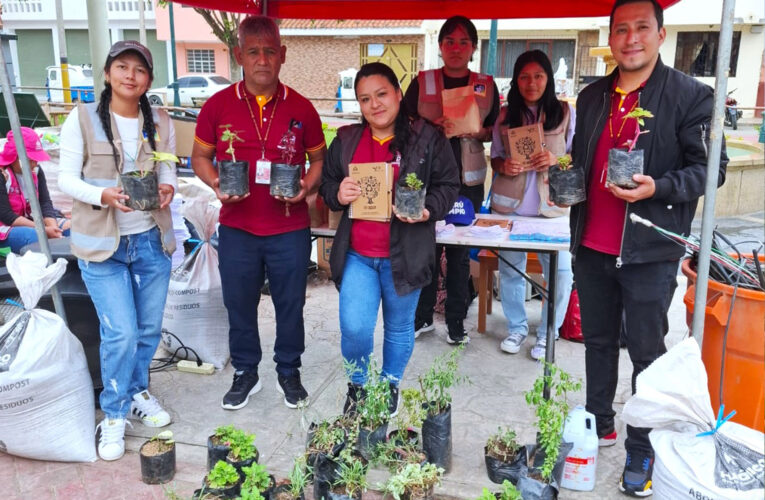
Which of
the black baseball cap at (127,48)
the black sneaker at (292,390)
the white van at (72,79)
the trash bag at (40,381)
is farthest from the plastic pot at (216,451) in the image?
the white van at (72,79)

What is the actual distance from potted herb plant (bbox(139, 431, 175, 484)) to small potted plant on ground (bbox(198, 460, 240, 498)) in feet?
1.50

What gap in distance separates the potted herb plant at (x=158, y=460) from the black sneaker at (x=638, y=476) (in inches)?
78.6

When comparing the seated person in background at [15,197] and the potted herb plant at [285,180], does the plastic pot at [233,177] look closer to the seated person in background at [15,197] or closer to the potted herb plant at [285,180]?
the potted herb plant at [285,180]

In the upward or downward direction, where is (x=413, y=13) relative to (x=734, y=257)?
upward

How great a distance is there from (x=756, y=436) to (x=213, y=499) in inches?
73.8

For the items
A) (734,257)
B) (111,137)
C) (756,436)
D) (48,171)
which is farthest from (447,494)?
(48,171)

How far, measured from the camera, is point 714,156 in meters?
2.12

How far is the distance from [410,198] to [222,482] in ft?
4.54

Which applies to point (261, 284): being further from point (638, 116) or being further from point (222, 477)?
point (638, 116)

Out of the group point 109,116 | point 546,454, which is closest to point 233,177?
point 109,116

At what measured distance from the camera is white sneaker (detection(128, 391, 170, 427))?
3.36 m

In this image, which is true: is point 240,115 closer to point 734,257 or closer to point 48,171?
point 734,257

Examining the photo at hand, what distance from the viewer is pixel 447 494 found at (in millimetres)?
2822

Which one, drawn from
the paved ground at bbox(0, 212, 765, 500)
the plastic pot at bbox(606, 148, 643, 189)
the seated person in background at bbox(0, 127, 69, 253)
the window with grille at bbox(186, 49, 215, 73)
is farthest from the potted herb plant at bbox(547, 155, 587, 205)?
the window with grille at bbox(186, 49, 215, 73)
